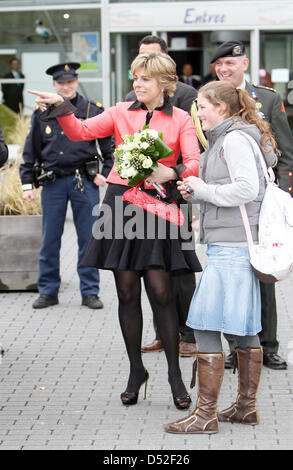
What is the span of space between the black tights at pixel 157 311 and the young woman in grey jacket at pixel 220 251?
1.20ft

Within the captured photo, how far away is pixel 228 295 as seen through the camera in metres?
4.60

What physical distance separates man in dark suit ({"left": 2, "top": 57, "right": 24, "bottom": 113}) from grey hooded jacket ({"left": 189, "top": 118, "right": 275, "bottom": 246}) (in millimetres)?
12962

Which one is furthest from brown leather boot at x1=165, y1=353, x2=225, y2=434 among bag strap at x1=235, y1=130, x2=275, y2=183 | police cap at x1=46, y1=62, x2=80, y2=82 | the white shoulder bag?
police cap at x1=46, y1=62, x2=80, y2=82

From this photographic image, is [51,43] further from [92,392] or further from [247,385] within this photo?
[247,385]

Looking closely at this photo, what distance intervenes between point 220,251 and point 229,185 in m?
0.39

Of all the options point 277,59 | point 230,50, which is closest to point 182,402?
point 230,50

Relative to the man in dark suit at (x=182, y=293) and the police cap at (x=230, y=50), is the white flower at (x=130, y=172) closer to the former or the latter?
the police cap at (x=230, y=50)

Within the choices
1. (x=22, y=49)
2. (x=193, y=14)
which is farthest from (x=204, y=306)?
(x=22, y=49)

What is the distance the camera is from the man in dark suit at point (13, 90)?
1734 cm

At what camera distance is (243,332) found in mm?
4586

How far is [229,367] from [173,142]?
1.73 meters

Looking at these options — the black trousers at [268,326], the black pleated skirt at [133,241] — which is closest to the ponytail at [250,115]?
the black pleated skirt at [133,241]

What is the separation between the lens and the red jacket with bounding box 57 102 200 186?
503 cm
